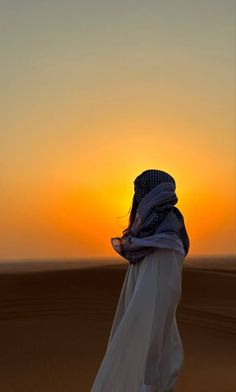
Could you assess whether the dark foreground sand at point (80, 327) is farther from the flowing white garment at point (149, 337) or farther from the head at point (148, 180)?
the head at point (148, 180)

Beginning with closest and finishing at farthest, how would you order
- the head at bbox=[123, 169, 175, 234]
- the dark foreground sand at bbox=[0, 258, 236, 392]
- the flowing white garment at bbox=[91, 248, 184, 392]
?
the flowing white garment at bbox=[91, 248, 184, 392]
the head at bbox=[123, 169, 175, 234]
the dark foreground sand at bbox=[0, 258, 236, 392]

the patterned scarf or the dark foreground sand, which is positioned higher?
the patterned scarf

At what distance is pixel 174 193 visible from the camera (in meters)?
5.90

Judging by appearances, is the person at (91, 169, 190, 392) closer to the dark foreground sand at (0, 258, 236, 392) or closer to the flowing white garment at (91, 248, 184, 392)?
the flowing white garment at (91, 248, 184, 392)

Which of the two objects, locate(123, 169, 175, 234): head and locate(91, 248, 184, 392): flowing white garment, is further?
locate(123, 169, 175, 234): head

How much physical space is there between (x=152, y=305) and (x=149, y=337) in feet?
0.87

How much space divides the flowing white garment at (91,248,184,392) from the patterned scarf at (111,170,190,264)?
0.11m

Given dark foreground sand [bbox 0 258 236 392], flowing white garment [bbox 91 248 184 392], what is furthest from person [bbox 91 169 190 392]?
dark foreground sand [bbox 0 258 236 392]

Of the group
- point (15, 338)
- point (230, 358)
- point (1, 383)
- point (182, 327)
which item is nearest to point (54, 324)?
point (15, 338)

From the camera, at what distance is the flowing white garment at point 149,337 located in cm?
570

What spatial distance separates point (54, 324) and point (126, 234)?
8.56 meters

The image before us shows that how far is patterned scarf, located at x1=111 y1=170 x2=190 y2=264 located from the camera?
577cm

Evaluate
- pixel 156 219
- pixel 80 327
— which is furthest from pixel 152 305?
pixel 80 327

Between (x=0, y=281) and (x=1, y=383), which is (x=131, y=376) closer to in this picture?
(x=1, y=383)
